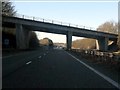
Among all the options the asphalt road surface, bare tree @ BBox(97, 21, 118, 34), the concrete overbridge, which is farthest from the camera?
bare tree @ BBox(97, 21, 118, 34)

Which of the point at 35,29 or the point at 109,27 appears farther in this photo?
the point at 109,27

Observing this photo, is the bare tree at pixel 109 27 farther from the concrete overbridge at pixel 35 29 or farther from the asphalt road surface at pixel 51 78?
the asphalt road surface at pixel 51 78

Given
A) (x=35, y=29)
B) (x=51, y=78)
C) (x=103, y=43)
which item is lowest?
(x=51, y=78)

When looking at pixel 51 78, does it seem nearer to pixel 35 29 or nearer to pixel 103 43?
pixel 35 29

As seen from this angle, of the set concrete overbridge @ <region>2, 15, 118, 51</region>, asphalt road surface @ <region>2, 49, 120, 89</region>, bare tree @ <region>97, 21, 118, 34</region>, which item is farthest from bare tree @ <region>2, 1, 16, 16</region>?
bare tree @ <region>97, 21, 118, 34</region>

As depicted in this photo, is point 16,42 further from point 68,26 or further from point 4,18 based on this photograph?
point 68,26

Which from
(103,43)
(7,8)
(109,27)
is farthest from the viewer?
(109,27)

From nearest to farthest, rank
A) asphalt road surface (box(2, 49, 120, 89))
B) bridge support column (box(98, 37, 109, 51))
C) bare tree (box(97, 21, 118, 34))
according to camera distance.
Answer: asphalt road surface (box(2, 49, 120, 89)), bridge support column (box(98, 37, 109, 51)), bare tree (box(97, 21, 118, 34))

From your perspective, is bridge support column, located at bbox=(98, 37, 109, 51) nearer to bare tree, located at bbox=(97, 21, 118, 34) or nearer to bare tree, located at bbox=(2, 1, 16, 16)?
bare tree, located at bbox=(2, 1, 16, 16)

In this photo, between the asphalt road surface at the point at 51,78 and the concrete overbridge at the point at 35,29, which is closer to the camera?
the asphalt road surface at the point at 51,78

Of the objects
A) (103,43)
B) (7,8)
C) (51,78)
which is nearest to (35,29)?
(7,8)

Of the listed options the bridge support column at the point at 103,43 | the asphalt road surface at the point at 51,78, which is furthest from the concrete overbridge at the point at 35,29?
the asphalt road surface at the point at 51,78

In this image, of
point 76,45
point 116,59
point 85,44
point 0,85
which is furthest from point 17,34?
point 76,45

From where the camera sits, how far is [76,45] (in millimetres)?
181375
